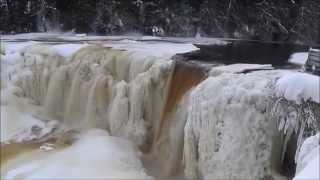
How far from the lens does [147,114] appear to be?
299 inches

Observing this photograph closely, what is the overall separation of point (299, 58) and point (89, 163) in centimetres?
383

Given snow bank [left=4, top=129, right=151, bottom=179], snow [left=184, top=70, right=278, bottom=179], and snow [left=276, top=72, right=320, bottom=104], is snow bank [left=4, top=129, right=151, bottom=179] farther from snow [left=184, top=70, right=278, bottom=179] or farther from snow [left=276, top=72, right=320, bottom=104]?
snow [left=276, top=72, right=320, bottom=104]

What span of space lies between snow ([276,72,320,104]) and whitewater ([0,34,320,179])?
0.01 meters

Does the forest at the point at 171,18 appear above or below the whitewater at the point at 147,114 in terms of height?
above

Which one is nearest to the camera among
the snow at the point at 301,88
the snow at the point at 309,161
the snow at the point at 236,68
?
the snow at the point at 309,161

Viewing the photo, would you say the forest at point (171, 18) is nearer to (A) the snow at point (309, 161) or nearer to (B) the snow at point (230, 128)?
(B) the snow at point (230, 128)

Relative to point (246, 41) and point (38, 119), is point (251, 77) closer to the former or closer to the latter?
point (38, 119)

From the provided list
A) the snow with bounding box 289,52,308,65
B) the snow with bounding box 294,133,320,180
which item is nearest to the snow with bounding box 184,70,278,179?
the snow with bounding box 294,133,320,180

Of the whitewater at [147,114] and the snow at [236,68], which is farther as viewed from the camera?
the snow at [236,68]

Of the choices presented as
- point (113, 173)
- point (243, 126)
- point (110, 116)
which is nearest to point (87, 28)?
point (110, 116)

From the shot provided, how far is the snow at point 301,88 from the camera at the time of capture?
16.2ft

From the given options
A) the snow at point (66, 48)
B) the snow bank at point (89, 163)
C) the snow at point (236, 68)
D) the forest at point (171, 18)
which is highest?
the forest at point (171, 18)

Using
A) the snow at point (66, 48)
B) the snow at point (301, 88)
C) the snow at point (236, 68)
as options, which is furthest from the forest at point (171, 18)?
the snow at point (301, 88)

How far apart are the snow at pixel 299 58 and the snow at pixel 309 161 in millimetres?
3245
